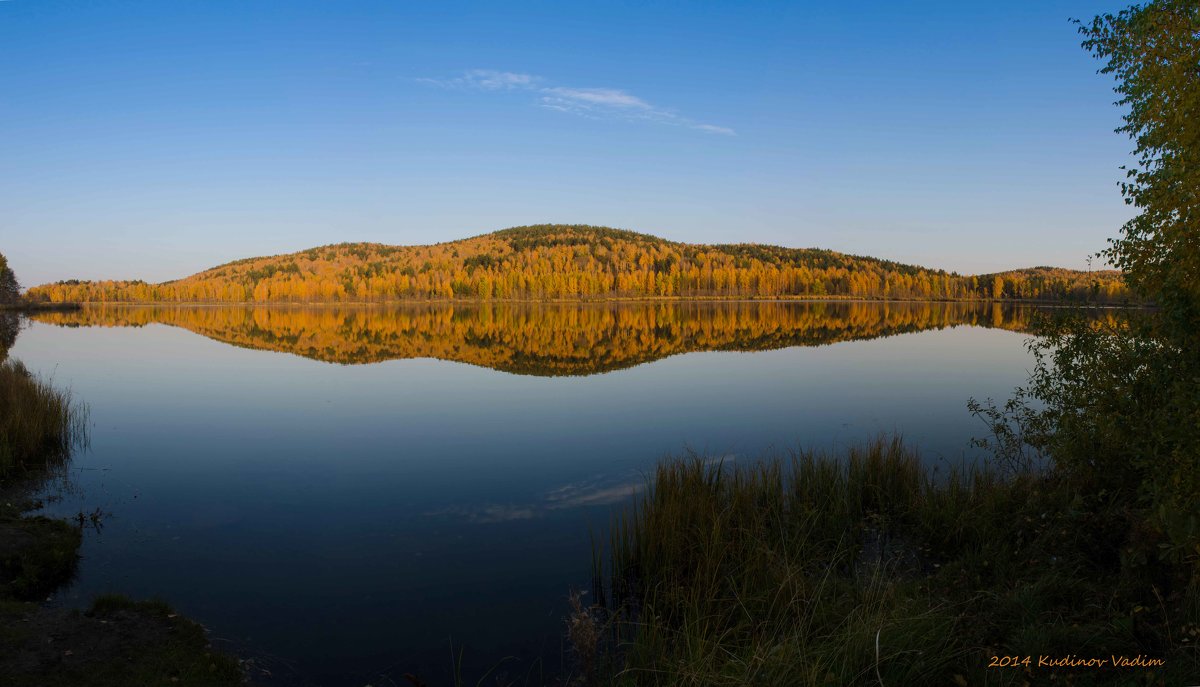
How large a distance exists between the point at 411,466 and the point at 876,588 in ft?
→ 31.1

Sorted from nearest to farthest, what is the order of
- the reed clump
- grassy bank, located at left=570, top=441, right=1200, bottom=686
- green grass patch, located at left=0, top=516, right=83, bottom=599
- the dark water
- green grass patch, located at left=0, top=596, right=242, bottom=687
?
grassy bank, located at left=570, top=441, right=1200, bottom=686 → green grass patch, located at left=0, top=596, right=242, bottom=687 → the dark water → green grass patch, located at left=0, top=516, right=83, bottom=599 → the reed clump

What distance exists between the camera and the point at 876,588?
22.4ft

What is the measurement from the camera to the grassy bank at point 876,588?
4.95 m

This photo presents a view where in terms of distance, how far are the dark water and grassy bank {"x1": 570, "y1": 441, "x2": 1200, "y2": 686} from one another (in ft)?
3.97

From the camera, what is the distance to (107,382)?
996 inches

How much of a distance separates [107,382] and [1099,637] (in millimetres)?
31071

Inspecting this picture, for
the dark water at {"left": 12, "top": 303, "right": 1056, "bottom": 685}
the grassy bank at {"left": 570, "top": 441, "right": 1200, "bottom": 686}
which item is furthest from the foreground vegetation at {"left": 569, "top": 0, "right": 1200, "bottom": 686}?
the dark water at {"left": 12, "top": 303, "right": 1056, "bottom": 685}

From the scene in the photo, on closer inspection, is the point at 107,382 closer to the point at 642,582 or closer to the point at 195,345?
the point at 195,345

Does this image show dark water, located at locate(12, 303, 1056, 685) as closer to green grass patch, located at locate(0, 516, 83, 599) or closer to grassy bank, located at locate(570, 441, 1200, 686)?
green grass patch, located at locate(0, 516, 83, 599)

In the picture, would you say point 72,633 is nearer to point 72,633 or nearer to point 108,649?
point 72,633

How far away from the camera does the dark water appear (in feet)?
23.6

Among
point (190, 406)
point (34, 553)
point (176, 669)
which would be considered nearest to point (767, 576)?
point (176, 669)

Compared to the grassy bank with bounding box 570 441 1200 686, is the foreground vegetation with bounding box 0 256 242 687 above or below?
below

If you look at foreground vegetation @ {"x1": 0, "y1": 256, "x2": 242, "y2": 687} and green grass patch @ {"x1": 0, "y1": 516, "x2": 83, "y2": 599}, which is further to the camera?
green grass patch @ {"x1": 0, "y1": 516, "x2": 83, "y2": 599}
